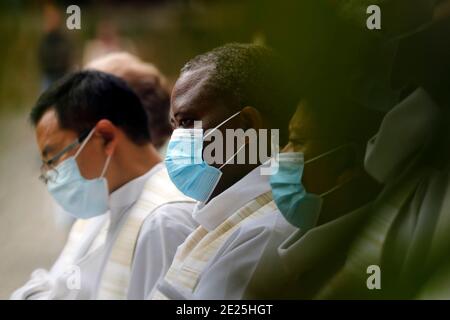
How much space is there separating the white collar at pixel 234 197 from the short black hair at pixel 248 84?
12cm

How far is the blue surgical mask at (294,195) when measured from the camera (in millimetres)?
2139

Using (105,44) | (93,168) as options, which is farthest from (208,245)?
(105,44)

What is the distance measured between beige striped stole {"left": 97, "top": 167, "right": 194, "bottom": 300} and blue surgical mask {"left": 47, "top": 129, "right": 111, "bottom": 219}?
0.15 meters

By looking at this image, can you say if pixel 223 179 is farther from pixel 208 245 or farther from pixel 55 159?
pixel 55 159

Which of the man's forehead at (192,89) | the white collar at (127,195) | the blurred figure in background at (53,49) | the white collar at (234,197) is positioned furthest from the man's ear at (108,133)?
the white collar at (234,197)

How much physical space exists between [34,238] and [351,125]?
6.23 ft

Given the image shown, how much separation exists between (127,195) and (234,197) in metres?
0.53

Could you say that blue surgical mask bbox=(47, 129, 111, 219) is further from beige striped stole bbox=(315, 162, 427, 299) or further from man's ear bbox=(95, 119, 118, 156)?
beige striped stole bbox=(315, 162, 427, 299)

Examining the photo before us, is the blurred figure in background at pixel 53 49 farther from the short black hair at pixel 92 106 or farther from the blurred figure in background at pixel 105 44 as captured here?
the short black hair at pixel 92 106

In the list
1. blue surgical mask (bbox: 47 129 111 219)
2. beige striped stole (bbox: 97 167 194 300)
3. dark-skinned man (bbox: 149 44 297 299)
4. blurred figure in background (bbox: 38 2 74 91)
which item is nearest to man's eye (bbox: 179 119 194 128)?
dark-skinned man (bbox: 149 44 297 299)

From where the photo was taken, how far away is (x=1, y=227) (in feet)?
11.4

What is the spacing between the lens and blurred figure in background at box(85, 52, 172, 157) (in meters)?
3.23
